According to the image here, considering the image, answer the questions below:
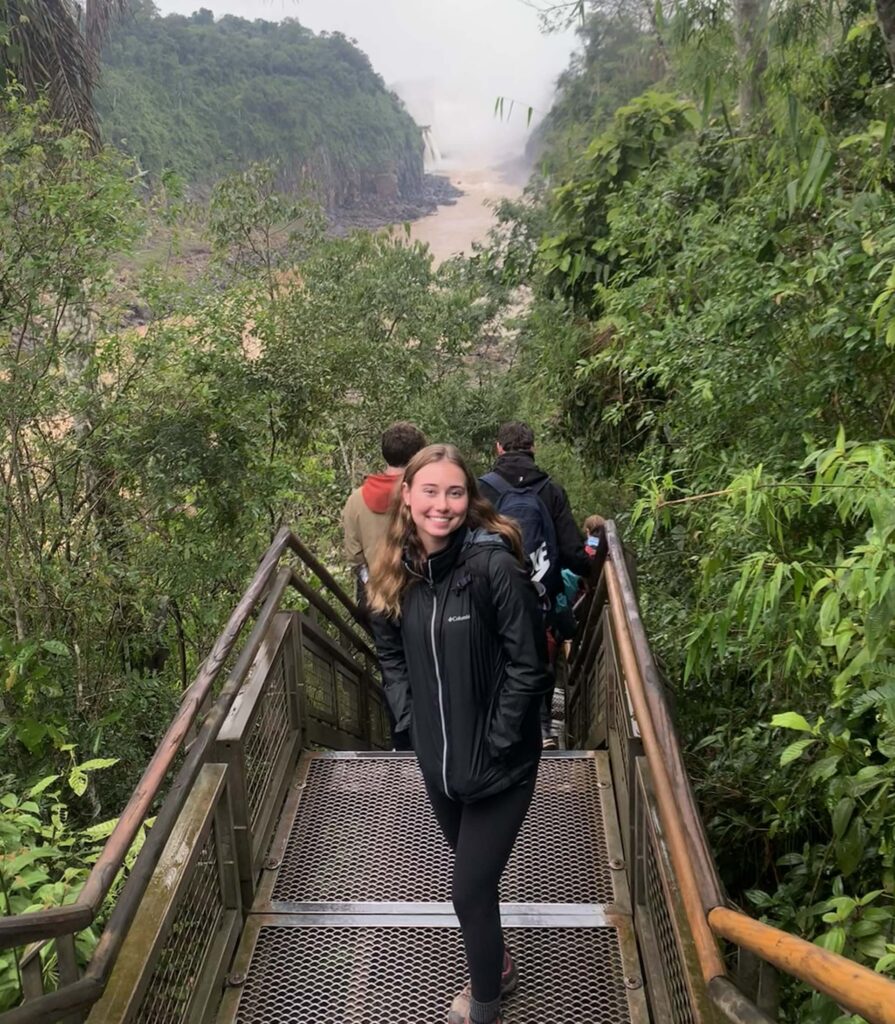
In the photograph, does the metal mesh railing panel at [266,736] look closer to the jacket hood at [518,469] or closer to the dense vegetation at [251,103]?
the jacket hood at [518,469]

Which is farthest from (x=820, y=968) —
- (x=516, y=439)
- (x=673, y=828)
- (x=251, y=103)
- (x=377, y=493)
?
(x=251, y=103)

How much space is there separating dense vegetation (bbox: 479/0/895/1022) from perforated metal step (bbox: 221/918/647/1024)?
54cm

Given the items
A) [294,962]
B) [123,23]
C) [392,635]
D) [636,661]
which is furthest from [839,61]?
[123,23]

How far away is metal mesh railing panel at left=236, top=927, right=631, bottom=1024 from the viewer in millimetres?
2441

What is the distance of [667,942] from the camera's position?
2.23m

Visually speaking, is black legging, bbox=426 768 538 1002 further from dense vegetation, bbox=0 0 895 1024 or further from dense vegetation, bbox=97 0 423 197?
dense vegetation, bbox=97 0 423 197

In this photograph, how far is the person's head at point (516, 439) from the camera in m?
4.13

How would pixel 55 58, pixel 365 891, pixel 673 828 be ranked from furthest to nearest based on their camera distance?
1. pixel 55 58
2. pixel 365 891
3. pixel 673 828

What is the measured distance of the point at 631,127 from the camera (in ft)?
23.4

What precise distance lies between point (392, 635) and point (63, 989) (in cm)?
111

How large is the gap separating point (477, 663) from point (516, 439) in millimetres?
2175

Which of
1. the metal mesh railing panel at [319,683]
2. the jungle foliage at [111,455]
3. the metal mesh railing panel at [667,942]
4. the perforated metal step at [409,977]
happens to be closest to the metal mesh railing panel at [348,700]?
the metal mesh railing panel at [319,683]

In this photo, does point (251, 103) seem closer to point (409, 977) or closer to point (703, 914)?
point (409, 977)

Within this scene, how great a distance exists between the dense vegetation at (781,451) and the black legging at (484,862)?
2.40ft
